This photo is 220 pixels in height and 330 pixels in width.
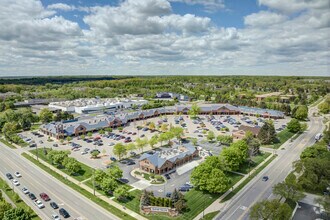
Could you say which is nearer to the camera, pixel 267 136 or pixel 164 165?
pixel 164 165

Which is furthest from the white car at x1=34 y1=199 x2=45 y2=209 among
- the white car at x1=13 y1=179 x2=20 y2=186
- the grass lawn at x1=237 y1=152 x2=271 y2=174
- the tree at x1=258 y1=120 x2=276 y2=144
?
the tree at x1=258 y1=120 x2=276 y2=144

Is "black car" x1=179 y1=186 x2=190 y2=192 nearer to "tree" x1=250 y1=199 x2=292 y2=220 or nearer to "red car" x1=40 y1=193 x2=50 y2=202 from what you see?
"tree" x1=250 y1=199 x2=292 y2=220

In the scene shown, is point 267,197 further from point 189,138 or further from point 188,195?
point 189,138

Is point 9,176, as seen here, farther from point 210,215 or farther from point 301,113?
point 301,113

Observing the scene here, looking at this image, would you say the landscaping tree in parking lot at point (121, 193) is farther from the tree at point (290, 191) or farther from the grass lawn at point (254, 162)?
the grass lawn at point (254, 162)

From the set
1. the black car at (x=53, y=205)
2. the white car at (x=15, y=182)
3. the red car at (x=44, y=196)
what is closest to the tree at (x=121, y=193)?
the black car at (x=53, y=205)

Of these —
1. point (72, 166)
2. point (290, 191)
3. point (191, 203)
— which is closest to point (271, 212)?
point (290, 191)

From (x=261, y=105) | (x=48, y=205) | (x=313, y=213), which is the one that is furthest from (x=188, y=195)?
(x=261, y=105)
